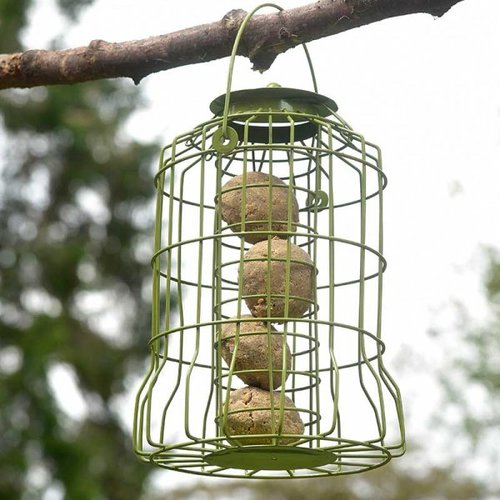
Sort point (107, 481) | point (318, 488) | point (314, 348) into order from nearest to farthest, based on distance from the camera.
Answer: point (314, 348)
point (107, 481)
point (318, 488)

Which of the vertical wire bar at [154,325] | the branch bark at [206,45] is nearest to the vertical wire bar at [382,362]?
the branch bark at [206,45]

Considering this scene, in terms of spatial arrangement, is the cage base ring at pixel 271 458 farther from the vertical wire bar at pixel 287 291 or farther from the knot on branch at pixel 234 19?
the knot on branch at pixel 234 19

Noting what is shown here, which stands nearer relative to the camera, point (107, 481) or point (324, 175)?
point (324, 175)

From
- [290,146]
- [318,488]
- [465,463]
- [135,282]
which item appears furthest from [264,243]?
[318,488]

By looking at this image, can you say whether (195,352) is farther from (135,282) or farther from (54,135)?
(135,282)

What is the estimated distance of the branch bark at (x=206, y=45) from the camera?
2324 mm

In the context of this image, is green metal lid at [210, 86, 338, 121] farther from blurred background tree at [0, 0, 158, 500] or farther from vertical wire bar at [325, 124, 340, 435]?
blurred background tree at [0, 0, 158, 500]

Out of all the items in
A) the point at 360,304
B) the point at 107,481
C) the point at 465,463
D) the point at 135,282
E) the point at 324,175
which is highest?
the point at 135,282

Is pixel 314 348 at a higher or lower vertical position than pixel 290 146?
lower

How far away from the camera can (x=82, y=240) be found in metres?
13.9

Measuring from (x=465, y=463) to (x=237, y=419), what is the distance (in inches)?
553

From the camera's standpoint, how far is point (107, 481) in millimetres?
12539

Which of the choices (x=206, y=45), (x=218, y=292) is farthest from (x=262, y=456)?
(x=206, y=45)

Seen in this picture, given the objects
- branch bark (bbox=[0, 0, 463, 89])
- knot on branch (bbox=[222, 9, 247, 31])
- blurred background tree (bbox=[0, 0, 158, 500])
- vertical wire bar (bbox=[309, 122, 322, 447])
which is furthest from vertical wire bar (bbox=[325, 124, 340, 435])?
blurred background tree (bbox=[0, 0, 158, 500])
